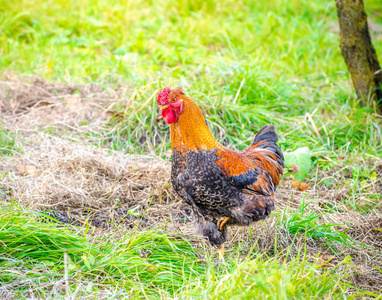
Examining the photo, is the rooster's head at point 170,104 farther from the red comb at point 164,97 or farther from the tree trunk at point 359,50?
the tree trunk at point 359,50

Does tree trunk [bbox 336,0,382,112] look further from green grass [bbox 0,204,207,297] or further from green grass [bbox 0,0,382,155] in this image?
green grass [bbox 0,204,207,297]

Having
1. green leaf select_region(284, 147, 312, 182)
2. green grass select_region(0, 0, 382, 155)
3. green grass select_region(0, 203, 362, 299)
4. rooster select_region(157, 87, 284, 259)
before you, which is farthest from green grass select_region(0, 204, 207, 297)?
→ green grass select_region(0, 0, 382, 155)

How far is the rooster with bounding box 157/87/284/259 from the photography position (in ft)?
9.87

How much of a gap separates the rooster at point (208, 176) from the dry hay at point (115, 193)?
23 centimetres

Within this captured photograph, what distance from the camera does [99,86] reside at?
18.0 ft

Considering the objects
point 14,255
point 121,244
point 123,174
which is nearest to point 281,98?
point 123,174

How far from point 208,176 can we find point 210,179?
0.03 metres

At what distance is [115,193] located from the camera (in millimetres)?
3936

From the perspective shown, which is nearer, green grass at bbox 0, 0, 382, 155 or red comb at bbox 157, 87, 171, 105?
red comb at bbox 157, 87, 171, 105

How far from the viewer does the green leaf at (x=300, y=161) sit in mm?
4078

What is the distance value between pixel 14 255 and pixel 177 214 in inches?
62.1

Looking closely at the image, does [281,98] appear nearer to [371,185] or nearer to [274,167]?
[371,185]

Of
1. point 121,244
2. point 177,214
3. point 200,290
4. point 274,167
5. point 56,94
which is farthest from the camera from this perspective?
point 56,94

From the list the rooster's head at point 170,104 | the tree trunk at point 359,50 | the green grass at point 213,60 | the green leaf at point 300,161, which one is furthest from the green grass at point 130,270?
the tree trunk at point 359,50
